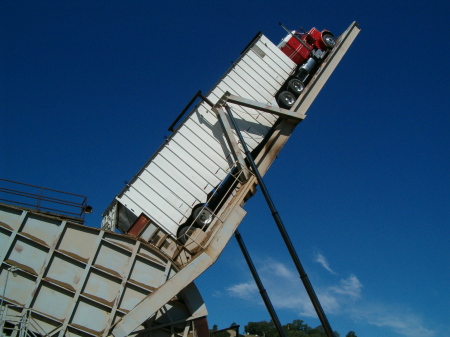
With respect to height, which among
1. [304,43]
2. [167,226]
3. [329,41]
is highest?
[329,41]

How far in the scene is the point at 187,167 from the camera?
31.1ft

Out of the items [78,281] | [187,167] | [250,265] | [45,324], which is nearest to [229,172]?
[187,167]

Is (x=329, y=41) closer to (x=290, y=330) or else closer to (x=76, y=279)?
(x=76, y=279)

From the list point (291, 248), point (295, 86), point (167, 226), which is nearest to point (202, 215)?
point (167, 226)

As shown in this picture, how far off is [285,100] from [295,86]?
0.63 m

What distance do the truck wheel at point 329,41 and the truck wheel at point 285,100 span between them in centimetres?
262

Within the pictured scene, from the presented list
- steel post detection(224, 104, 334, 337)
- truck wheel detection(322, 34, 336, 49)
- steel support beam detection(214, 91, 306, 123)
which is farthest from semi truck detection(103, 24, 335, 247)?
truck wheel detection(322, 34, 336, 49)

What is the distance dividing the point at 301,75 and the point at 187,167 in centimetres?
465

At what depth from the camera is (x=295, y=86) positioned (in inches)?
446

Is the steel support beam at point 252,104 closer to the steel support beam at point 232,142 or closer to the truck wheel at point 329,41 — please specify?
the steel support beam at point 232,142

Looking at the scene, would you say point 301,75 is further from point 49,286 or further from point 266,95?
point 49,286

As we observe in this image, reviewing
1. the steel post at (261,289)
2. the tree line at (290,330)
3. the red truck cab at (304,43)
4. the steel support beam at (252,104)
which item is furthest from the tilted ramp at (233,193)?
the tree line at (290,330)

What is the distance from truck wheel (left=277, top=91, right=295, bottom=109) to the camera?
10984mm

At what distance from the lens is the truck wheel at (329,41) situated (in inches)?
494
